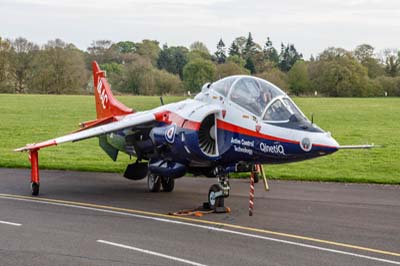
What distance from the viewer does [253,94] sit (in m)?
13.9

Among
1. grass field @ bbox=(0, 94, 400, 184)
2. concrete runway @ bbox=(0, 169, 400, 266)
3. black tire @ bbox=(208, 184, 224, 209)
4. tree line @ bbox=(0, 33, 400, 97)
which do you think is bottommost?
concrete runway @ bbox=(0, 169, 400, 266)

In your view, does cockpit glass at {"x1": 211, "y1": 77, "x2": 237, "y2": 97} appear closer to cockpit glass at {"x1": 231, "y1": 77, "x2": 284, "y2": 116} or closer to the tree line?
cockpit glass at {"x1": 231, "y1": 77, "x2": 284, "y2": 116}

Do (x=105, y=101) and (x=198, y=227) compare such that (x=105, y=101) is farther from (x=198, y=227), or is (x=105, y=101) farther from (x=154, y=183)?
(x=198, y=227)

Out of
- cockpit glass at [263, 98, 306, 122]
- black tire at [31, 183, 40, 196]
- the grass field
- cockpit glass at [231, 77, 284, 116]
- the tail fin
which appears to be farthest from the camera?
the grass field

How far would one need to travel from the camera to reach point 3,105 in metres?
63.7

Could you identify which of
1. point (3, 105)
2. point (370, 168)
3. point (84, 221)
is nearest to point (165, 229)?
point (84, 221)

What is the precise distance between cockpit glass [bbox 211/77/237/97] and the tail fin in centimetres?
583

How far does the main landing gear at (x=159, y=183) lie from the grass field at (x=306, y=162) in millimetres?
4528

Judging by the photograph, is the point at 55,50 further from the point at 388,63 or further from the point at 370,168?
the point at 370,168

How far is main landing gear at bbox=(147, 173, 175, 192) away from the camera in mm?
17484

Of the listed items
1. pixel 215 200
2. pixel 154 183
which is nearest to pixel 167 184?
pixel 154 183

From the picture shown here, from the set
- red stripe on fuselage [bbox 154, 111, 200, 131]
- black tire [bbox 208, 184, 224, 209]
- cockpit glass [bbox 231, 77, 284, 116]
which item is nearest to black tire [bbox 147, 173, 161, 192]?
red stripe on fuselage [bbox 154, 111, 200, 131]

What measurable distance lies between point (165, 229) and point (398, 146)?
776 inches

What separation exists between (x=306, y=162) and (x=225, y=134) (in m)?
11.0
